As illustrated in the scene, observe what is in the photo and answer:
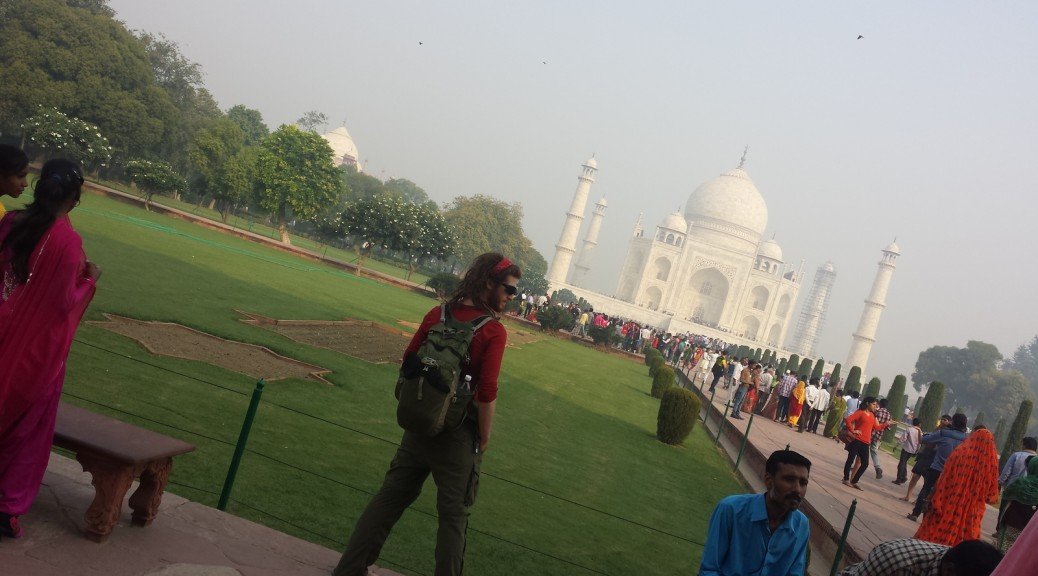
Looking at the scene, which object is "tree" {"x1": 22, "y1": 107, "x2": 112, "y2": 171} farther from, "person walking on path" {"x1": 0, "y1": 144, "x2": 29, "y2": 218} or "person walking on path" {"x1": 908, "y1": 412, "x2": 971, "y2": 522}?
"person walking on path" {"x1": 0, "y1": 144, "x2": 29, "y2": 218}

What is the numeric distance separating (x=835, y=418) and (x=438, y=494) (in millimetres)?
13033

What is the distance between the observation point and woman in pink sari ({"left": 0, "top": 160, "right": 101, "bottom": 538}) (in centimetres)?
238

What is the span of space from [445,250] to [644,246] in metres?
34.1

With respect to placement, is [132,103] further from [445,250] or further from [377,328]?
[377,328]

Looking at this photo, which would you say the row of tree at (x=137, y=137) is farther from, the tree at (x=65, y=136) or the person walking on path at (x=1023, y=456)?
the person walking on path at (x=1023, y=456)

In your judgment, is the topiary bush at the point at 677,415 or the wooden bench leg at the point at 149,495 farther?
the topiary bush at the point at 677,415

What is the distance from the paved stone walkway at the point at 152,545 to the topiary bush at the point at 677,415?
236 inches

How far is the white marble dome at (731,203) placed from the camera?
57656 millimetres

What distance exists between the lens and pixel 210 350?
651 centimetres

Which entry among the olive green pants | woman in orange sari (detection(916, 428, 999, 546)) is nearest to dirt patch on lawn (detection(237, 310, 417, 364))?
woman in orange sari (detection(916, 428, 999, 546))

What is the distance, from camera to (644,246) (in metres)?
60.6

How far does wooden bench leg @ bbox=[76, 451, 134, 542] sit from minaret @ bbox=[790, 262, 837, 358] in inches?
3327

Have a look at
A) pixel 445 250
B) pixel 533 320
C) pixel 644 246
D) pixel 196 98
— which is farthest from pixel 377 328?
pixel 644 246

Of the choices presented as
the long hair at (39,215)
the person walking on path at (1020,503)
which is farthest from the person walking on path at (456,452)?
the person walking on path at (1020,503)
